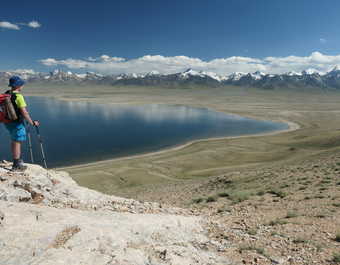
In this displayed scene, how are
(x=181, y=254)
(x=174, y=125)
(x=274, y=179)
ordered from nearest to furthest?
(x=181, y=254) → (x=274, y=179) → (x=174, y=125)

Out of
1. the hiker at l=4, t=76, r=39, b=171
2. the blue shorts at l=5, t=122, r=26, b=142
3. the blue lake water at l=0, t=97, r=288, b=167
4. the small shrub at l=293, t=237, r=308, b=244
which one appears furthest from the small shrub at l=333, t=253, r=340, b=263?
the blue lake water at l=0, t=97, r=288, b=167

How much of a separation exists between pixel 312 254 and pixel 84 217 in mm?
5592

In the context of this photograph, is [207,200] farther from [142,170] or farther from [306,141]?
[306,141]

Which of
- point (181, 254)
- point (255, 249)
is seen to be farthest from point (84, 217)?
point (255, 249)

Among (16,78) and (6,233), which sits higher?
(16,78)

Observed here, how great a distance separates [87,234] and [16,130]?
4.44 metres

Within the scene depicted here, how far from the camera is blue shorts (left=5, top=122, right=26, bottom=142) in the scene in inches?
304

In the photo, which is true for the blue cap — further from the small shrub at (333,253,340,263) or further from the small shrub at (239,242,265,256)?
the small shrub at (333,253,340,263)

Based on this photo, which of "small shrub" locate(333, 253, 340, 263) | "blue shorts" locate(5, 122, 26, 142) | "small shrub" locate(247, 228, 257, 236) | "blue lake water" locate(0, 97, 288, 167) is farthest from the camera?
"blue lake water" locate(0, 97, 288, 167)

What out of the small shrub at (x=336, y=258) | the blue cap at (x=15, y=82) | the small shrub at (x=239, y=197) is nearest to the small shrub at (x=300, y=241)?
the small shrub at (x=336, y=258)

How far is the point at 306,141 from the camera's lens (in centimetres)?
5241

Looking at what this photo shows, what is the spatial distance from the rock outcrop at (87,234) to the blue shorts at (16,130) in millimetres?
1293

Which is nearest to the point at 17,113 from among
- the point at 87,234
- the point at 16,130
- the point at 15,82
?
the point at 16,130

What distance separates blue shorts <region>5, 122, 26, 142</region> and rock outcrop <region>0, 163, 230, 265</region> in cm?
129
